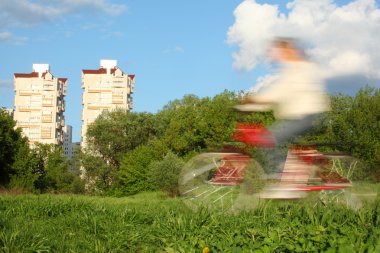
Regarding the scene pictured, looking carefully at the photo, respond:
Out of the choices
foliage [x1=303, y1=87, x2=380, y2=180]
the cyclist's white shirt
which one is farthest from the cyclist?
foliage [x1=303, y1=87, x2=380, y2=180]

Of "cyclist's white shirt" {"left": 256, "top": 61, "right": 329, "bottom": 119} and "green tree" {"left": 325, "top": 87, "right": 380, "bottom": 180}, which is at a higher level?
"green tree" {"left": 325, "top": 87, "right": 380, "bottom": 180}

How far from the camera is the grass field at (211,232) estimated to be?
4520 mm

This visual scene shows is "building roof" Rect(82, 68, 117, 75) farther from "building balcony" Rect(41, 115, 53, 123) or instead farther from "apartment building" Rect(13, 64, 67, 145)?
"building balcony" Rect(41, 115, 53, 123)

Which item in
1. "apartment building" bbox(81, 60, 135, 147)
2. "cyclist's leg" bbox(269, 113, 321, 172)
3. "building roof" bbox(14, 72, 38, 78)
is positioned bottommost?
"cyclist's leg" bbox(269, 113, 321, 172)

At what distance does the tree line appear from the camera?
32.2m

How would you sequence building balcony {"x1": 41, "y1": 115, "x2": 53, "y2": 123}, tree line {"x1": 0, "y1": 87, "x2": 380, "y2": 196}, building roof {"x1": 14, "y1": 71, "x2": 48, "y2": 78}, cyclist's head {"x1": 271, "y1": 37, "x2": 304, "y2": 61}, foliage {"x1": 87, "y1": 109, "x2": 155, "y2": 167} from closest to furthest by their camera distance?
1. cyclist's head {"x1": 271, "y1": 37, "x2": 304, "y2": 61}
2. tree line {"x1": 0, "y1": 87, "x2": 380, "y2": 196}
3. foliage {"x1": 87, "y1": 109, "x2": 155, "y2": 167}
4. building balcony {"x1": 41, "y1": 115, "x2": 53, "y2": 123}
5. building roof {"x1": 14, "y1": 71, "x2": 48, "y2": 78}

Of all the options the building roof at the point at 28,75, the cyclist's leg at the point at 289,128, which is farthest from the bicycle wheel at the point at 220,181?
the building roof at the point at 28,75

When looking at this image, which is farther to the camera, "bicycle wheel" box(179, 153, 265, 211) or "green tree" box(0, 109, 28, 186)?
"green tree" box(0, 109, 28, 186)

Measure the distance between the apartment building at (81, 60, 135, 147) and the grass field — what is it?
399ft

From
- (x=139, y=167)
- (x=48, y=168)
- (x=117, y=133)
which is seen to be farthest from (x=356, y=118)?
(x=48, y=168)

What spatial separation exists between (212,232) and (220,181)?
7.98 feet

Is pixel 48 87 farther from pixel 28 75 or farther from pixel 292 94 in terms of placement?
pixel 292 94

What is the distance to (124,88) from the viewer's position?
421 ft

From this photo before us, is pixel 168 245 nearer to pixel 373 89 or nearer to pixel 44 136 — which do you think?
pixel 373 89
